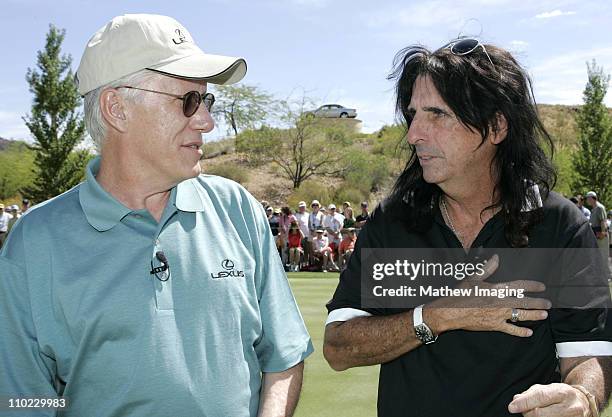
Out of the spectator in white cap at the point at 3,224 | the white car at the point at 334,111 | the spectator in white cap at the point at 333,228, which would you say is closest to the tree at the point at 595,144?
the spectator in white cap at the point at 333,228

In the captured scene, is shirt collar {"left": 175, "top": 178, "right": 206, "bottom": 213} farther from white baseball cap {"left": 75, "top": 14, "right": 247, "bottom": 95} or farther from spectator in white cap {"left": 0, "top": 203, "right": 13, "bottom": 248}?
spectator in white cap {"left": 0, "top": 203, "right": 13, "bottom": 248}

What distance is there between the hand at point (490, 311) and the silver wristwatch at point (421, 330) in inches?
1.0

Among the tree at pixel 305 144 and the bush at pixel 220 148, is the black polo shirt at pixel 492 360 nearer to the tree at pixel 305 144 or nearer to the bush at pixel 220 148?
the tree at pixel 305 144

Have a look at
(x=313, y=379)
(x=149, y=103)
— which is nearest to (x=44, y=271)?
(x=149, y=103)

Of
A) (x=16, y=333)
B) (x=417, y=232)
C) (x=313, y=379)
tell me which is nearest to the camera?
(x=16, y=333)

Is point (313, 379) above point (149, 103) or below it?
below

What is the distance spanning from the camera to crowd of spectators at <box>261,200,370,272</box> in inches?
883

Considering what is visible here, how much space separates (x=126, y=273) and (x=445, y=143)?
152 centimetres

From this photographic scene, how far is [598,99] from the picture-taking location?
40.8 meters

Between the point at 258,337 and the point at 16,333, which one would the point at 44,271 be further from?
the point at 258,337

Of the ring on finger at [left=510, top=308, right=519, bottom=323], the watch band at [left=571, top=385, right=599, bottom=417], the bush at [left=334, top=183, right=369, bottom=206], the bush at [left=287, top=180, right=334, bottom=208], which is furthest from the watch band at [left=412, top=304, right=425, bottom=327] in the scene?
the bush at [left=334, top=183, right=369, bottom=206]

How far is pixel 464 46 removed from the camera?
127 inches

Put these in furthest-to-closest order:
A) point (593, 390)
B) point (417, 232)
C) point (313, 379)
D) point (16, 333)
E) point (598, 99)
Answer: point (598, 99) < point (313, 379) < point (417, 232) < point (593, 390) < point (16, 333)

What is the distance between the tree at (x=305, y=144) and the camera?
59812 millimetres
